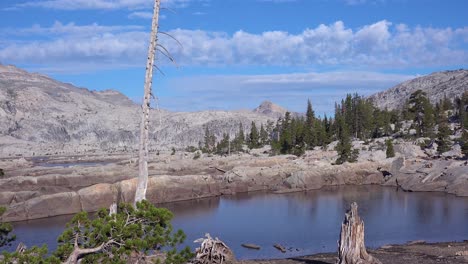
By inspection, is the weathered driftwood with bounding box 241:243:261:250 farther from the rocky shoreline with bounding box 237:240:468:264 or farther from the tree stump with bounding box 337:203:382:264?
the tree stump with bounding box 337:203:382:264

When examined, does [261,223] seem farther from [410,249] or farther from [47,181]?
[47,181]

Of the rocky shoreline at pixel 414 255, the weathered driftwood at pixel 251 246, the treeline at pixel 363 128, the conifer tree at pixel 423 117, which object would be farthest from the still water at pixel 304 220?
the conifer tree at pixel 423 117

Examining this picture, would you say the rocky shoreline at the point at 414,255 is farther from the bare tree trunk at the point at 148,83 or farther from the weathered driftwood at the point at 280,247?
the bare tree trunk at the point at 148,83

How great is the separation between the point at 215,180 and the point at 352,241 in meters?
45.0

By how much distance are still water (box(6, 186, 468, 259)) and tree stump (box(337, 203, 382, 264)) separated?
1170cm

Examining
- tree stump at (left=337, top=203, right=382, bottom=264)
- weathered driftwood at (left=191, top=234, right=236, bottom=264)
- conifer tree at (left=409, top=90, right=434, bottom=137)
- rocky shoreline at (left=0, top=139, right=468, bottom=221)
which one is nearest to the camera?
tree stump at (left=337, top=203, right=382, bottom=264)

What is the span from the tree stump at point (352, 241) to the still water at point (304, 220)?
11701 mm

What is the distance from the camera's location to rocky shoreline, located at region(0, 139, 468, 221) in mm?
49250

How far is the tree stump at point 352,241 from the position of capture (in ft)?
62.2

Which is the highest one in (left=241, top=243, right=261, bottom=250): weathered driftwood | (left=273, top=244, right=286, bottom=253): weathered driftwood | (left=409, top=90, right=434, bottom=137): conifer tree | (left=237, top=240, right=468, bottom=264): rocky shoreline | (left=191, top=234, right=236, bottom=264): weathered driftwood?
(left=409, top=90, right=434, bottom=137): conifer tree

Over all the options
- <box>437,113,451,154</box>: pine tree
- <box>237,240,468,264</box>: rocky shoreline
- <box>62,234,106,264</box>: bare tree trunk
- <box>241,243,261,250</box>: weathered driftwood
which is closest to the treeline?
<box>437,113,451,154</box>: pine tree

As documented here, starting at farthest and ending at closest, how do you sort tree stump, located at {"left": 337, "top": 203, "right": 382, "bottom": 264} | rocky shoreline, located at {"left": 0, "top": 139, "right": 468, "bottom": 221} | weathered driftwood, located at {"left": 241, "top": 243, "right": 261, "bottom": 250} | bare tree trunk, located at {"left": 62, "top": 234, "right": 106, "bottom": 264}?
1. rocky shoreline, located at {"left": 0, "top": 139, "right": 468, "bottom": 221}
2. weathered driftwood, located at {"left": 241, "top": 243, "right": 261, "bottom": 250}
3. tree stump, located at {"left": 337, "top": 203, "right": 382, "bottom": 264}
4. bare tree trunk, located at {"left": 62, "top": 234, "right": 106, "bottom": 264}

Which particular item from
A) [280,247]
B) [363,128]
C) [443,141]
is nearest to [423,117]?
[363,128]

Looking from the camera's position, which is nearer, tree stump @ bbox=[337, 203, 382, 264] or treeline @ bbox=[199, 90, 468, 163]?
tree stump @ bbox=[337, 203, 382, 264]
